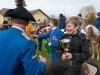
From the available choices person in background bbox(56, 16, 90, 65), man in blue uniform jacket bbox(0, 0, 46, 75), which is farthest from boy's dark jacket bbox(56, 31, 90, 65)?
man in blue uniform jacket bbox(0, 0, 46, 75)

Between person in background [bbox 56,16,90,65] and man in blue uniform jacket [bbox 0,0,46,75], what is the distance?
0.98 metres

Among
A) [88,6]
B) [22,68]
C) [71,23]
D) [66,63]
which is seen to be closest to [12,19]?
[22,68]

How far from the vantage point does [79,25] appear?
12.6 feet

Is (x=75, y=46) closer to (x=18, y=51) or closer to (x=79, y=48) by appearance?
(x=79, y=48)

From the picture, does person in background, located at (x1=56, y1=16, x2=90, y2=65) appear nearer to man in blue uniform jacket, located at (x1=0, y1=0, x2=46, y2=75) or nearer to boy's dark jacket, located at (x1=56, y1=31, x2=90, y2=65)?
boy's dark jacket, located at (x1=56, y1=31, x2=90, y2=65)

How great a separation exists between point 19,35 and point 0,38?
23cm

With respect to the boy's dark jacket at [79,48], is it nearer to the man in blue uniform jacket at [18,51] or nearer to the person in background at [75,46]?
the person in background at [75,46]

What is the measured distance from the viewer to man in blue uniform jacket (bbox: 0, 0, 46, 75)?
2645 mm

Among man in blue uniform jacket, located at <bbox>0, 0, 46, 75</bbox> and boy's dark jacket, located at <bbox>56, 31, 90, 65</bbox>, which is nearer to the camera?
man in blue uniform jacket, located at <bbox>0, 0, 46, 75</bbox>

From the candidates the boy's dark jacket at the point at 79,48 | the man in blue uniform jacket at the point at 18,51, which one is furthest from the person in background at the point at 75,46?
the man in blue uniform jacket at the point at 18,51

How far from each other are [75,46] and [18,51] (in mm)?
1319

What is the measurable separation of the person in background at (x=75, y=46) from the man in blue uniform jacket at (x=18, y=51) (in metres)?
0.98

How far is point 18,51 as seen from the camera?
265cm

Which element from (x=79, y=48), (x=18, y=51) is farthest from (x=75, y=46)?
(x=18, y=51)
